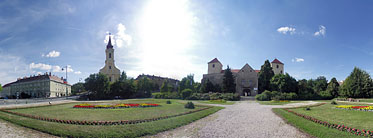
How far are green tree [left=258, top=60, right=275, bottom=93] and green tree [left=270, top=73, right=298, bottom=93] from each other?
345cm

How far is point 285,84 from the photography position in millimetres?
42062

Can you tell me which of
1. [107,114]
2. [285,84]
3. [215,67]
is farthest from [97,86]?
[285,84]

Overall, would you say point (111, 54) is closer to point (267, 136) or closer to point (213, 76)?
point (213, 76)

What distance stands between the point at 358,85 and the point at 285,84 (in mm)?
12542

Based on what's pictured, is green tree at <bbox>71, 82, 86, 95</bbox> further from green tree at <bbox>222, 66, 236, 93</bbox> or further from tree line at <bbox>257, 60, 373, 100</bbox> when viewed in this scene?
tree line at <bbox>257, 60, 373, 100</bbox>

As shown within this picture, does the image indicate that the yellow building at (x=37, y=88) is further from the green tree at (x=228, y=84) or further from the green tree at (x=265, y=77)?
the green tree at (x=265, y=77)

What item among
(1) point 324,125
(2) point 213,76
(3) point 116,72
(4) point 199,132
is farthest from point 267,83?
(4) point 199,132

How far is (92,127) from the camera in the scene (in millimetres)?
7785

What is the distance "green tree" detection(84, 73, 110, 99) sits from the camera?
33781 millimetres

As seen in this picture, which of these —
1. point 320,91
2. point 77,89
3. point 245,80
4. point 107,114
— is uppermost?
point 245,80

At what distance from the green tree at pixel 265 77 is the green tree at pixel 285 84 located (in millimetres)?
3451

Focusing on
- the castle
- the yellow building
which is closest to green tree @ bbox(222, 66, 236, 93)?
the castle

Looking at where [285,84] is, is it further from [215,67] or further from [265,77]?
[215,67]

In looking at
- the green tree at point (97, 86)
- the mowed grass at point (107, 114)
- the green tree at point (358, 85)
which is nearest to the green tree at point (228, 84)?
the green tree at point (358, 85)
